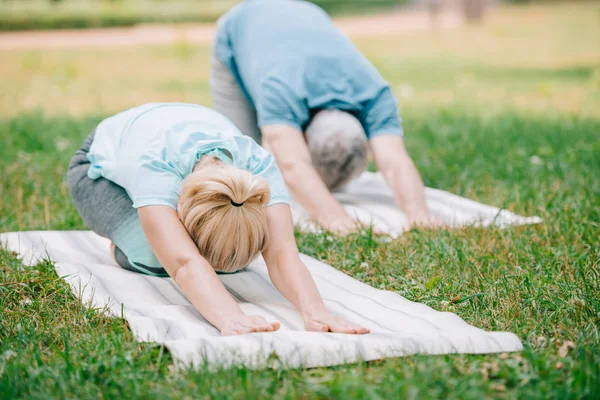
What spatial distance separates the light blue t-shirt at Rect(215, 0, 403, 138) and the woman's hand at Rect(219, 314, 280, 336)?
192cm

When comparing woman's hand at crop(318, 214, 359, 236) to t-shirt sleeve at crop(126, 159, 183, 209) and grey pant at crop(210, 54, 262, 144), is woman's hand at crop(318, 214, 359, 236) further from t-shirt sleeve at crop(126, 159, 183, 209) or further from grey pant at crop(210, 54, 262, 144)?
t-shirt sleeve at crop(126, 159, 183, 209)

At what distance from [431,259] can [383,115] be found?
136cm

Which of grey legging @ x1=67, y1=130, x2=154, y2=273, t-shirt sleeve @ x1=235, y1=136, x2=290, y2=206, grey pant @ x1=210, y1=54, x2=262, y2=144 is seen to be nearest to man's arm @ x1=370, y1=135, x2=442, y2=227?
grey pant @ x1=210, y1=54, x2=262, y2=144

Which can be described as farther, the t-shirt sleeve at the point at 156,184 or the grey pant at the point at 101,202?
the grey pant at the point at 101,202

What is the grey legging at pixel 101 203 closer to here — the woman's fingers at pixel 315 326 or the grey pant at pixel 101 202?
the grey pant at pixel 101 202

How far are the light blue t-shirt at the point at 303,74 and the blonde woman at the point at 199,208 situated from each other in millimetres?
1119

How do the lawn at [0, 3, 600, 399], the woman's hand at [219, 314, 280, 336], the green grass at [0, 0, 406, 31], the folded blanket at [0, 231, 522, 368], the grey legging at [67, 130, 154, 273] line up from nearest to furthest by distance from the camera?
1. the lawn at [0, 3, 600, 399]
2. the folded blanket at [0, 231, 522, 368]
3. the woman's hand at [219, 314, 280, 336]
4. the grey legging at [67, 130, 154, 273]
5. the green grass at [0, 0, 406, 31]

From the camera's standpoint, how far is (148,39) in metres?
14.8

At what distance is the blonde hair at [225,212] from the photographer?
2516 millimetres

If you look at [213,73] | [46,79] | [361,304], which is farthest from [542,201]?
[46,79]

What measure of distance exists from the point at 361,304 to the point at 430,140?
342 centimetres

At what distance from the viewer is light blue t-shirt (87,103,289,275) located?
2779 millimetres

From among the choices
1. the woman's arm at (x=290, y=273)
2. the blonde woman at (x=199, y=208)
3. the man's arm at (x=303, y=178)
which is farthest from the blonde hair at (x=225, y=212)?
the man's arm at (x=303, y=178)

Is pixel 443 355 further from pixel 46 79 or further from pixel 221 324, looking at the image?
pixel 46 79
